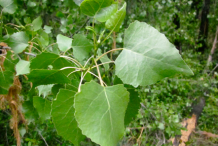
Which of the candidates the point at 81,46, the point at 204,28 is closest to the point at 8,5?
the point at 81,46

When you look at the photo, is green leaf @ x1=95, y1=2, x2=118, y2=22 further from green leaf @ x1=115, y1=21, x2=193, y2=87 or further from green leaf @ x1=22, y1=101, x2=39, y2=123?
green leaf @ x1=22, y1=101, x2=39, y2=123

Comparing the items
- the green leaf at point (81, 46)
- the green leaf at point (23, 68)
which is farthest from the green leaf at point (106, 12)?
the green leaf at point (23, 68)

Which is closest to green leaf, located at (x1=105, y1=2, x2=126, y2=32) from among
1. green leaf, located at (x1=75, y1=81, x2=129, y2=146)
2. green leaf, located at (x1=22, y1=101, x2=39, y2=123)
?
green leaf, located at (x1=75, y1=81, x2=129, y2=146)

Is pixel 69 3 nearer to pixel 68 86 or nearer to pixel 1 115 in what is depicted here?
pixel 68 86

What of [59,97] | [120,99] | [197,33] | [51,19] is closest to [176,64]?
[120,99]

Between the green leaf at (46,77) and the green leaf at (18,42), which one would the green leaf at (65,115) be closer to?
the green leaf at (46,77)

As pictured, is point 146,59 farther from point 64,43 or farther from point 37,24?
point 37,24

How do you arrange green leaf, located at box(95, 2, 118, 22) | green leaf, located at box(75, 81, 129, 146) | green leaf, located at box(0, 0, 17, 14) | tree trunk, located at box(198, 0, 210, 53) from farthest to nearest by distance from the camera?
1. tree trunk, located at box(198, 0, 210, 53)
2. green leaf, located at box(0, 0, 17, 14)
3. green leaf, located at box(95, 2, 118, 22)
4. green leaf, located at box(75, 81, 129, 146)
